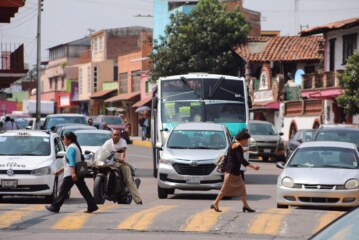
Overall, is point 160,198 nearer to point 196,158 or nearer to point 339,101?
point 196,158

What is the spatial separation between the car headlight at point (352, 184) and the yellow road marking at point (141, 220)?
155 inches

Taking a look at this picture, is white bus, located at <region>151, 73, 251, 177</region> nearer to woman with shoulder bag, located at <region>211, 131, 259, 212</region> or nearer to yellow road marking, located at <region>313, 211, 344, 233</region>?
woman with shoulder bag, located at <region>211, 131, 259, 212</region>

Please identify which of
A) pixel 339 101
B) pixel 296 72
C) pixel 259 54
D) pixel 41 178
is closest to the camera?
pixel 41 178

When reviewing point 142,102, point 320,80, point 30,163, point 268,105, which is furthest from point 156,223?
point 142,102

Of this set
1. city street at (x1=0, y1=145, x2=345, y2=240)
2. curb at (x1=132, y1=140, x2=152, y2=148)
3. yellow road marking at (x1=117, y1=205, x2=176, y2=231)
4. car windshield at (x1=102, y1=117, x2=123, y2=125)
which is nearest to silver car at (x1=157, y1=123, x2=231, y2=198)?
city street at (x1=0, y1=145, x2=345, y2=240)

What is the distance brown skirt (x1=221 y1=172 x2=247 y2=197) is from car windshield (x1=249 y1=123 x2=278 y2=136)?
26.0 m

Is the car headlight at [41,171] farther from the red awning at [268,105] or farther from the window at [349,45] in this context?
the red awning at [268,105]

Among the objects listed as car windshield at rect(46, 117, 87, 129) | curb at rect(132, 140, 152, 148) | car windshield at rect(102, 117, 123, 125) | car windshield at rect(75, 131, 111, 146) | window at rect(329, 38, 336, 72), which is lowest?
curb at rect(132, 140, 152, 148)

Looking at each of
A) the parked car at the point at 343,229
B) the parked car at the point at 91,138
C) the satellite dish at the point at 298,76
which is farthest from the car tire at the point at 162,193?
the satellite dish at the point at 298,76

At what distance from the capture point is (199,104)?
30.7m

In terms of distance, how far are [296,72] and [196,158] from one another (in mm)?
38353

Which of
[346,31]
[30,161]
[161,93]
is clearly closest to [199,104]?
[161,93]

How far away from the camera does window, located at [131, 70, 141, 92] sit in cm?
9194

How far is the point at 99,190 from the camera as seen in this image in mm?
20688
